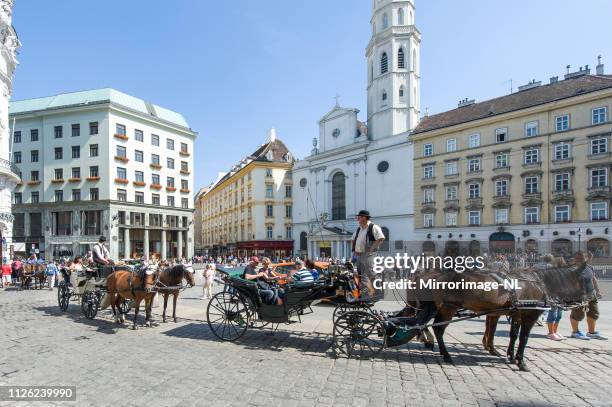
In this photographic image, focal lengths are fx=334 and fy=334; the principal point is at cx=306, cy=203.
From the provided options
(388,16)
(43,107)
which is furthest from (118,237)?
(388,16)

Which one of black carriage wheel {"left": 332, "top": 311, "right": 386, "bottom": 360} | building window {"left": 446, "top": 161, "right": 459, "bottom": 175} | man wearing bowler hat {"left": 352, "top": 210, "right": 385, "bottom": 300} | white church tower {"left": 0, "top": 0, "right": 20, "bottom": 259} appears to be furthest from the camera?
building window {"left": 446, "top": 161, "right": 459, "bottom": 175}

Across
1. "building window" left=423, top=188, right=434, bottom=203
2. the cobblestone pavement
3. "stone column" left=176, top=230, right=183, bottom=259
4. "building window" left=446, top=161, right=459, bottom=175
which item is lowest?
"stone column" left=176, top=230, right=183, bottom=259

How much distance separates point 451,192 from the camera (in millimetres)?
34281

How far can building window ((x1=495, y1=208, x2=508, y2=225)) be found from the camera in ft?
101

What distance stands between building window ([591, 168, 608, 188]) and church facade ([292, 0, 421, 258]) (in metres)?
15.4

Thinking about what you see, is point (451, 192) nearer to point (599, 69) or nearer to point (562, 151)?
point (562, 151)

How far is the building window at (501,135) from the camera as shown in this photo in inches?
1243

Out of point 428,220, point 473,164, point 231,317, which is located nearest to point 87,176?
point 231,317

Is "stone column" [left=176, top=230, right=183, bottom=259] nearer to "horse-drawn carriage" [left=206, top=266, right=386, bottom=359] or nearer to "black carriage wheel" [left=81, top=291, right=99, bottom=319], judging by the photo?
"black carriage wheel" [left=81, top=291, right=99, bottom=319]

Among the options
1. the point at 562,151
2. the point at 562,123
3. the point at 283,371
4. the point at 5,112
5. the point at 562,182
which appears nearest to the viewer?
the point at 283,371

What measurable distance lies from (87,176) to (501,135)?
4250cm

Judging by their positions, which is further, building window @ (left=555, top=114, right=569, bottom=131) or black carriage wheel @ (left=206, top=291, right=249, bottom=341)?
building window @ (left=555, top=114, right=569, bottom=131)

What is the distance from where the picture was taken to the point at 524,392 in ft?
14.4

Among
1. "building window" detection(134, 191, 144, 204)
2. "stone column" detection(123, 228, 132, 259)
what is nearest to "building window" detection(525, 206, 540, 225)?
"building window" detection(134, 191, 144, 204)
